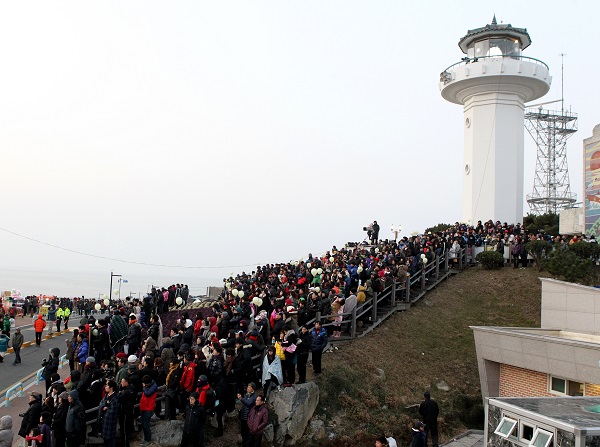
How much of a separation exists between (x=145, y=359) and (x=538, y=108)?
57.2 meters

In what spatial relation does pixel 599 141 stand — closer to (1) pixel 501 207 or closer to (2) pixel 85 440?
(1) pixel 501 207

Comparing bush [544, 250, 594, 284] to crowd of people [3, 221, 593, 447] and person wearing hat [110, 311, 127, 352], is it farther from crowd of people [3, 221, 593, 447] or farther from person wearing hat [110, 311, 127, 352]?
person wearing hat [110, 311, 127, 352]

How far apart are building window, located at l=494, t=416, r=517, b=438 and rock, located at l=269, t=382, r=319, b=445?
5450 mm

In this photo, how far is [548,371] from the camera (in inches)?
549

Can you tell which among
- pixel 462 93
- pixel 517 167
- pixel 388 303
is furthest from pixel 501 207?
pixel 388 303

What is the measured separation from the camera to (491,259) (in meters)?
23.5

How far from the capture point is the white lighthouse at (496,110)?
32625mm

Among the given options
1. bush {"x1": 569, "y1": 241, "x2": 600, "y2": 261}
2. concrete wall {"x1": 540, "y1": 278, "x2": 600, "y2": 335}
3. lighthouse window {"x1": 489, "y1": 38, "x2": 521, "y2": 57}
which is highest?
lighthouse window {"x1": 489, "y1": 38, "x2": 521, "y2": 57}

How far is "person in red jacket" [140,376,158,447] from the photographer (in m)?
11.1

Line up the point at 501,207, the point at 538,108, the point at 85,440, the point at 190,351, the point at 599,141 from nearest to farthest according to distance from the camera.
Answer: the point at 85,440 < the point at 190,351 < the point at 599,141 < the point at 501,207 < the point at 538,108

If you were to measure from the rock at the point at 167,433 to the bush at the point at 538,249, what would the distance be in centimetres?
1644

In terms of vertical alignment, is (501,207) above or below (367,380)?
above

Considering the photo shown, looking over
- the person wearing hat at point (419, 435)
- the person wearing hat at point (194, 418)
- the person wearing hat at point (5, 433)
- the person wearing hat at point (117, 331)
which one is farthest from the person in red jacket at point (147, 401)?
the person wearing hat at point (117, 331)

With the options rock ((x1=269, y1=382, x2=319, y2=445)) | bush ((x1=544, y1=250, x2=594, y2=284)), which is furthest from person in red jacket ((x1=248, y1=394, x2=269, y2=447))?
bush ((x1=544, y1=250, x2=594, y2=284))
